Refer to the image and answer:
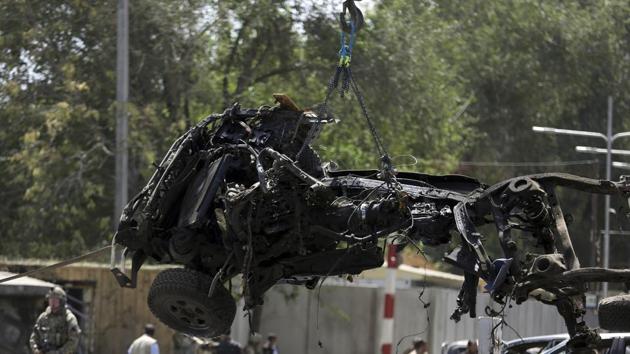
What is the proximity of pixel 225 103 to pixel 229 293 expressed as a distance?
49.9 feet

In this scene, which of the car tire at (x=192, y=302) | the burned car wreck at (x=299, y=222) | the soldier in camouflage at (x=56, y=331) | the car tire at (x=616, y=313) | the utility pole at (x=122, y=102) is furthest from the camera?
the utility pole at (x=122, y=102)

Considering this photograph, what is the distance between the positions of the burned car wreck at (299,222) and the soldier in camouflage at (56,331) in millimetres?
6287

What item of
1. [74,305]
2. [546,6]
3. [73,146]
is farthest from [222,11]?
[546,6]

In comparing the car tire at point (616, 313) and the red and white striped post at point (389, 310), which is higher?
the car tire at point (616, 313)

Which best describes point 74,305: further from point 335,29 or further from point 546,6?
point 546,6

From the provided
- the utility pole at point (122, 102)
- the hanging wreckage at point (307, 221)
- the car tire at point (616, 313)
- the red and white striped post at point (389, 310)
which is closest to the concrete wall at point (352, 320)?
the utility pole at point (122, 102)

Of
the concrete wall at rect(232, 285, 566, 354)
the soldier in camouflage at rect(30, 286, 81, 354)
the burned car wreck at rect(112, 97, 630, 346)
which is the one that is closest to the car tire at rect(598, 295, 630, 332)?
the burned car wreck at rect(112, 97, 630, 346)

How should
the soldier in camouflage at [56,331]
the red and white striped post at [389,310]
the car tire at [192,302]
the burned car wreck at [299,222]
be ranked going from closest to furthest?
the burned car wreck at [299,222] → the car tire at [192,302] → the soldier in camouflage at [56,331] → the red and white striped post at [389,310]

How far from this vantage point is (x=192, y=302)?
41.2ft

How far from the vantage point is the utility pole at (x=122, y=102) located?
2531 cm

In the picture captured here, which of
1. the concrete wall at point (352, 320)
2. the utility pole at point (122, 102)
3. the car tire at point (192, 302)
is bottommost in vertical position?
the concrete wall at point (352, 320)

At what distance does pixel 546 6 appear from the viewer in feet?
136

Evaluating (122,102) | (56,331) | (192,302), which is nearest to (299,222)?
(192,302)

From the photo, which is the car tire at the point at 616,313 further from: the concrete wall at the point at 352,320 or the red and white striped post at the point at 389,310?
the concrete wall at the point at 352,320
